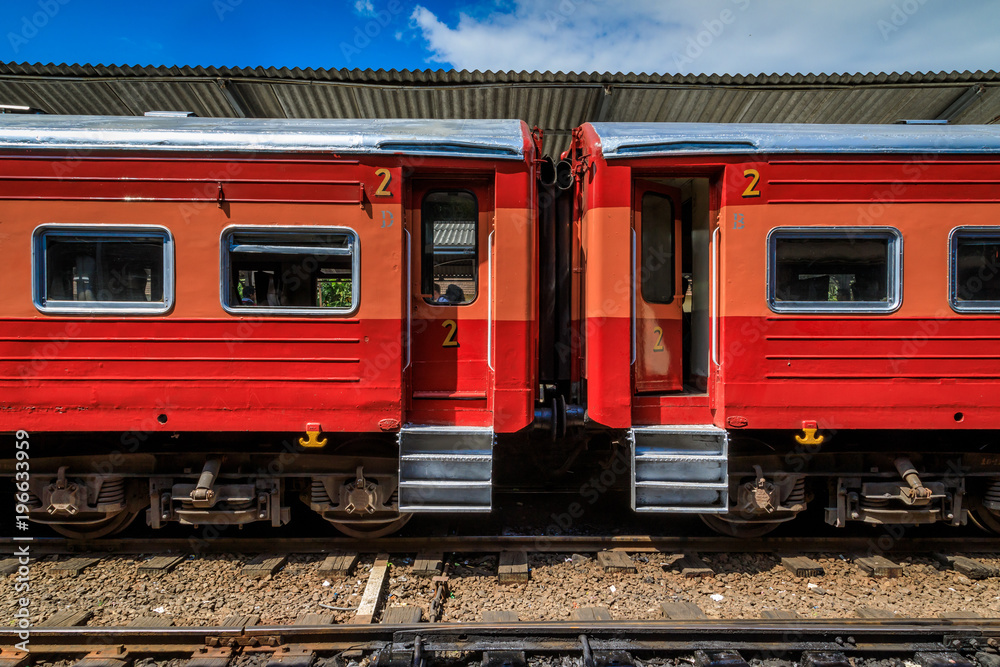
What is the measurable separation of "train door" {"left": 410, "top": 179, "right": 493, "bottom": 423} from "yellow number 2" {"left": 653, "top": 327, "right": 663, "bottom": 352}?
151 cm

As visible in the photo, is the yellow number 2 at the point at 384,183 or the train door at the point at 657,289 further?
the train door at the point at 657,289

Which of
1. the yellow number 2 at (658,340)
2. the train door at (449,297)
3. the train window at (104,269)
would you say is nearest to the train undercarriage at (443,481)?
the train door at (449,297)

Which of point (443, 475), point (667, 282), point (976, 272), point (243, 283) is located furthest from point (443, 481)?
point (976, 272)

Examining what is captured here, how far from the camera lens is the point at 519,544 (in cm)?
460

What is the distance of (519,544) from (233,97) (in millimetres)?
6840

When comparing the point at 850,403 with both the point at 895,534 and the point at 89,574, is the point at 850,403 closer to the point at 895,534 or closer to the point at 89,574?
the point at 895,534

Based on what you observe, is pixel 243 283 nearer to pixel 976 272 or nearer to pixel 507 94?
pixel 507 94

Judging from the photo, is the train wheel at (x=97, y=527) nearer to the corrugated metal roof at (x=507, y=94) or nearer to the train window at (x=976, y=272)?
the corrugated metal roof at (x=507, y=94)

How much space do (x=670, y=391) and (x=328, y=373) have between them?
9.82 feet

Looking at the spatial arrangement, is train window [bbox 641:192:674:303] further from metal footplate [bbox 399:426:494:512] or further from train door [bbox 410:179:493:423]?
metal footplate [bbox 399:426:494:512]

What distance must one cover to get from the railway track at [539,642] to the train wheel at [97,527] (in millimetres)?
1289

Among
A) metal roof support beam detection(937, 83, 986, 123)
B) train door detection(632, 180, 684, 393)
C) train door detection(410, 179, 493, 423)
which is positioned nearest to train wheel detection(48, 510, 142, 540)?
train door detection(410, 179, 493, 423)

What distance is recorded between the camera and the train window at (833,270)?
4055mm

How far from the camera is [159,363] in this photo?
13.1 feet
